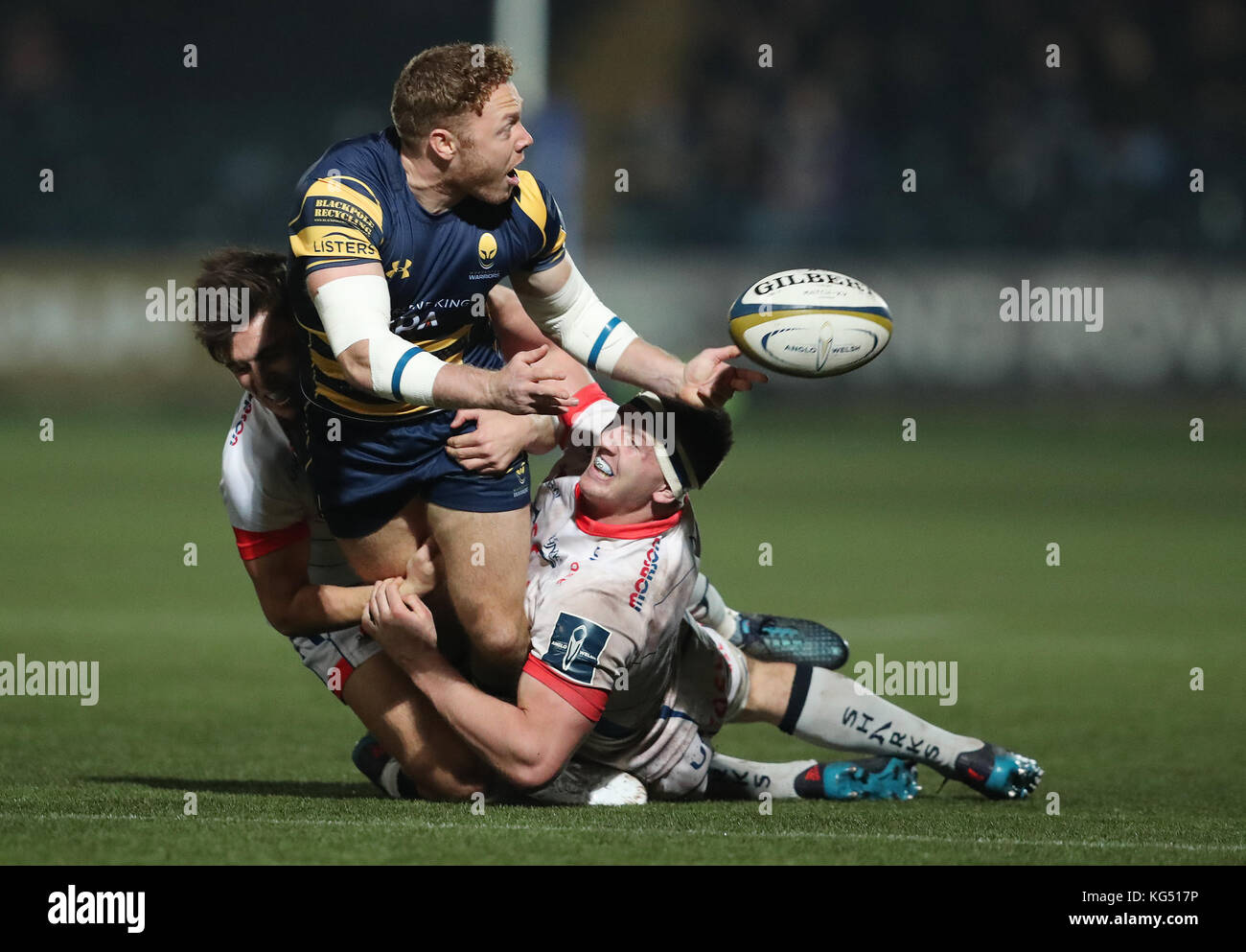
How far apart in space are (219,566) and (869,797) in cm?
772

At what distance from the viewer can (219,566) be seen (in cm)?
1245

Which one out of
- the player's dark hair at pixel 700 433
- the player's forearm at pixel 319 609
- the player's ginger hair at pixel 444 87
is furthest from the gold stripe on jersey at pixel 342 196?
the player's forearm at pixel 319 609

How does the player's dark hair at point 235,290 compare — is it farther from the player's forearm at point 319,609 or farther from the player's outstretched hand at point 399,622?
the player's outstretched hand at point 399,622

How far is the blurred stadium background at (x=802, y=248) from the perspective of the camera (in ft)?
41.9

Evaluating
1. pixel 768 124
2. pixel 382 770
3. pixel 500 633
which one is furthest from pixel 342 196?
pixel 768 124

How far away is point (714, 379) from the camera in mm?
5188

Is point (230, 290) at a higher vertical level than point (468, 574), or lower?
higher

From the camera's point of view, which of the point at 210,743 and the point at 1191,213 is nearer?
the point at 210,743

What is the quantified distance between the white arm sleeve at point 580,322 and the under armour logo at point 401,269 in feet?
2.17

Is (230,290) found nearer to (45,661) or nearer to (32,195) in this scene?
(45,661)

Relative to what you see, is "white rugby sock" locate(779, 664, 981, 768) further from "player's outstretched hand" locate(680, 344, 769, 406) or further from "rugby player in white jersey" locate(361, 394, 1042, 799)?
"player's outstretched hand" locate(680, 344, 769, 406)

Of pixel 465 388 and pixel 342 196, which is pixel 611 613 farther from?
pixel 342 196

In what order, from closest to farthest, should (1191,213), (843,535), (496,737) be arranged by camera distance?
(496,737), (843,535), (1191,213)

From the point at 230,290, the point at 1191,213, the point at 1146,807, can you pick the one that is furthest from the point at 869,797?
the point at 1191,213
